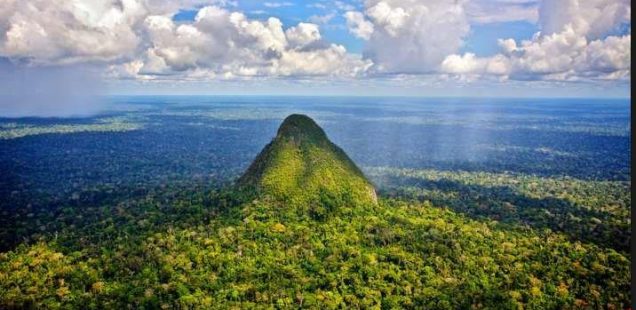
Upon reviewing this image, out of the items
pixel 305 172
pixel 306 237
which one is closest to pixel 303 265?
pixel 306 237

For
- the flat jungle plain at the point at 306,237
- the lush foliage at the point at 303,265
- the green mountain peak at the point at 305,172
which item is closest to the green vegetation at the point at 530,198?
the flat jungle plain at the point at 306,237

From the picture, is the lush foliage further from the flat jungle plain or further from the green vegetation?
the green vegetation

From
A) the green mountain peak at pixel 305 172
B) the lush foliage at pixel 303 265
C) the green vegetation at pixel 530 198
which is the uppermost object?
the green mountain peak at pixel 305 172

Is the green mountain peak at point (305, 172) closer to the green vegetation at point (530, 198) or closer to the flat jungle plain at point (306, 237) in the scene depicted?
the flat jungle plain at point (306, 237)

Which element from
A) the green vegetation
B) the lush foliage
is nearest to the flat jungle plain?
the lush foliage

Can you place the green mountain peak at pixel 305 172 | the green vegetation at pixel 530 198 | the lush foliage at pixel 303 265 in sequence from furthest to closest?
the green vegetation at pixel 530 198, the green mountain peak at pixel 305 172, the lush foliage at pixel 303 265

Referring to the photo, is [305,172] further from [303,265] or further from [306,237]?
[303,265]

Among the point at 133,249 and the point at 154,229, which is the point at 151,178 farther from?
the point at 133,249

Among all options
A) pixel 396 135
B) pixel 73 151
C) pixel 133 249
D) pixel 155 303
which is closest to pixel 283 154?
pixel 133 249
